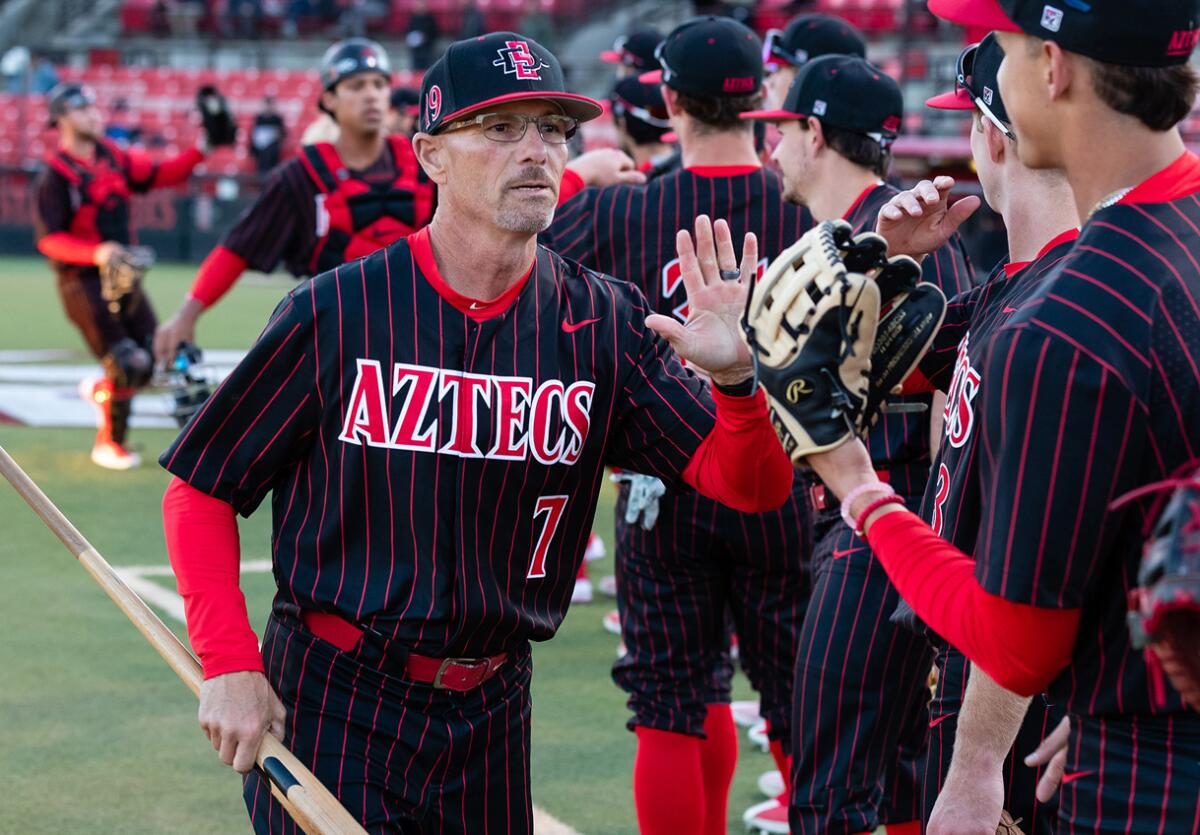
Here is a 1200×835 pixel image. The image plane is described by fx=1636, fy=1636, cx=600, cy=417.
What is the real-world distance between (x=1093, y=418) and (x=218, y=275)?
618 cm

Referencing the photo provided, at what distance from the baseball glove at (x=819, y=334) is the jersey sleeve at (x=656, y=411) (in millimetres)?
841

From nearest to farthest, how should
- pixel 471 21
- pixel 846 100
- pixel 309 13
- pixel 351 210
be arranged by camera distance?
pixel 846 100
pixel 351 210
pixel 471 21
pixel 309 13

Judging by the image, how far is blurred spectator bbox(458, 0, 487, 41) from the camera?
88.4 feet

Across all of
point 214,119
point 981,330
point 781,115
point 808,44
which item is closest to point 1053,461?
point 981,330

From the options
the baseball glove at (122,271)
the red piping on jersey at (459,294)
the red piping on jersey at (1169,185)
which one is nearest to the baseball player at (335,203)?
the baseball glove at (122,271)

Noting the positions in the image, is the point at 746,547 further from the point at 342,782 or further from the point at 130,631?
the point at 130,631

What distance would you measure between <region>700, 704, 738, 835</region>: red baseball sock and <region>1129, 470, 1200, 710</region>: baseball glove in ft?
9.83

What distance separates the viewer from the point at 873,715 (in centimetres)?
409

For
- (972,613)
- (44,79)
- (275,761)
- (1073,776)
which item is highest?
(972,613)

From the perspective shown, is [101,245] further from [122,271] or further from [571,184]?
[571,184]

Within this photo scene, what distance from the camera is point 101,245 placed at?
1111 centimetres

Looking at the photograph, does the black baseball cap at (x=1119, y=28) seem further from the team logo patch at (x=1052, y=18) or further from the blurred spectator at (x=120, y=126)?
the blurred spectator at (x=120, y=126)

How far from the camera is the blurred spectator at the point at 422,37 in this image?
2938 centimetres

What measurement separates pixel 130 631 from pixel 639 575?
3085mm
